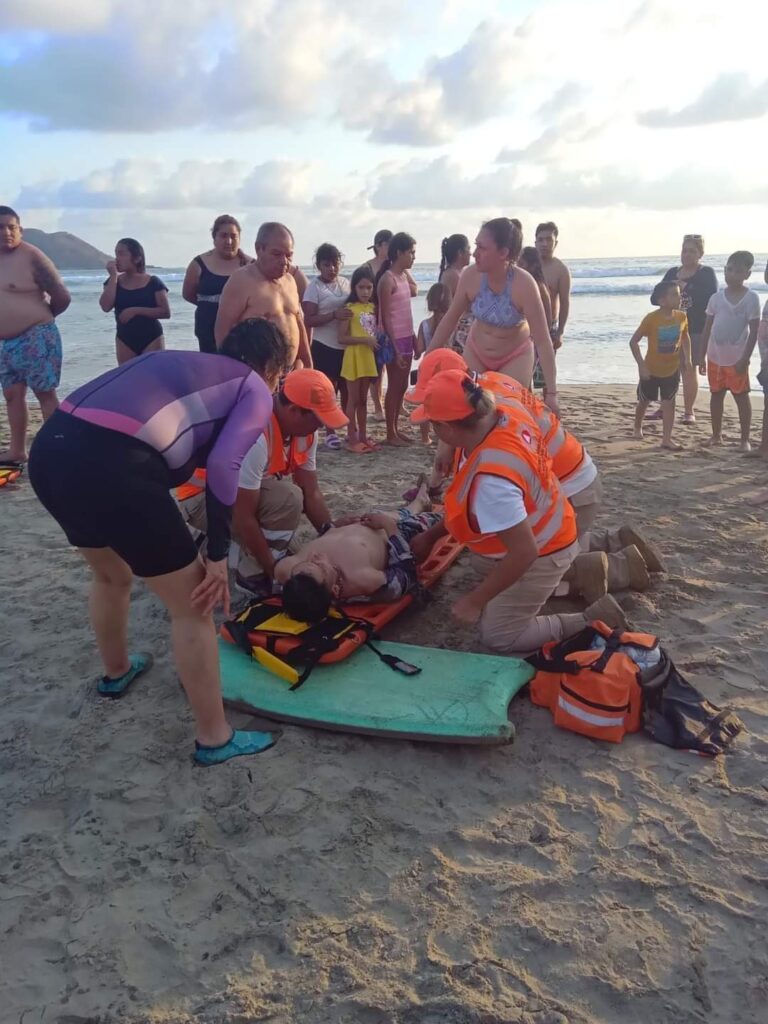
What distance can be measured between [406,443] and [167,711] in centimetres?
443

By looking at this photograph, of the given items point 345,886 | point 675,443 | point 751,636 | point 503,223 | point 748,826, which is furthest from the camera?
point 675,443

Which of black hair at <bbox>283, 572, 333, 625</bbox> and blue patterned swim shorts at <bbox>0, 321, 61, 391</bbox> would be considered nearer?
black hair at <bbox>283, 572, 333, 625</bbox>

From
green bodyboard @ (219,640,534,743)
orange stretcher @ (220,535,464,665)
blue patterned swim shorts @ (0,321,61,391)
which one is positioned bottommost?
green bodyboard @ (219,640,534,743)

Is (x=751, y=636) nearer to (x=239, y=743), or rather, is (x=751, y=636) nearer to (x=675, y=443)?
(x=239, y=743)

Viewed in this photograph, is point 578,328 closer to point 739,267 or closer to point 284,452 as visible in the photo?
point 739,267

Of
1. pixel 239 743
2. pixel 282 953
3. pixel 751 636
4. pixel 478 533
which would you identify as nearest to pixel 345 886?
pixel 282 953

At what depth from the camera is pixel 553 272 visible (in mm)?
7254

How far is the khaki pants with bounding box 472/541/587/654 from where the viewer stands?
11.1 feet

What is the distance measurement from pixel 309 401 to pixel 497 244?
1.82m

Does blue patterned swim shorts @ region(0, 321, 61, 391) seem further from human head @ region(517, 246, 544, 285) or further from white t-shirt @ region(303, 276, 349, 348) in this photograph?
human head @ region(517, 246, 544, 285)

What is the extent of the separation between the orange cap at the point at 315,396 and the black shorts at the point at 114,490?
3.72 feet

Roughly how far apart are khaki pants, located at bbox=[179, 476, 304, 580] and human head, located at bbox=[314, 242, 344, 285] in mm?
3294

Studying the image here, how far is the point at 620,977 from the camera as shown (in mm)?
1982

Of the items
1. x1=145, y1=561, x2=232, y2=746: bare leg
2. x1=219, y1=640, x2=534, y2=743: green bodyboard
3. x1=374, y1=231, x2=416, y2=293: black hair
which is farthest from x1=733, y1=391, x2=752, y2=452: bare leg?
x1=145, y1=561, x2=232, y2=746: bare leg
